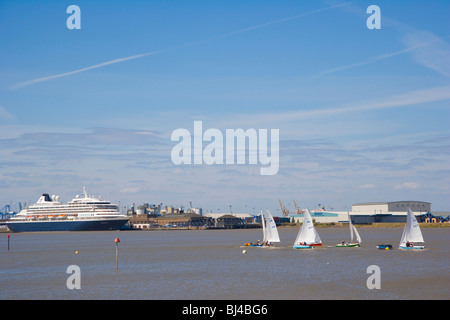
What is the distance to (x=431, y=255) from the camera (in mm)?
79438

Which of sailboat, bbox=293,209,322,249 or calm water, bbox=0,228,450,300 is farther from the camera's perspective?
sailboat, bbox=293,209,322,249

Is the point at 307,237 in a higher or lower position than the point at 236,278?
higher

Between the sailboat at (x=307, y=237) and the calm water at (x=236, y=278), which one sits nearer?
the calm water at (x=236, y=278)

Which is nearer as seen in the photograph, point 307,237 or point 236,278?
point 236,278
